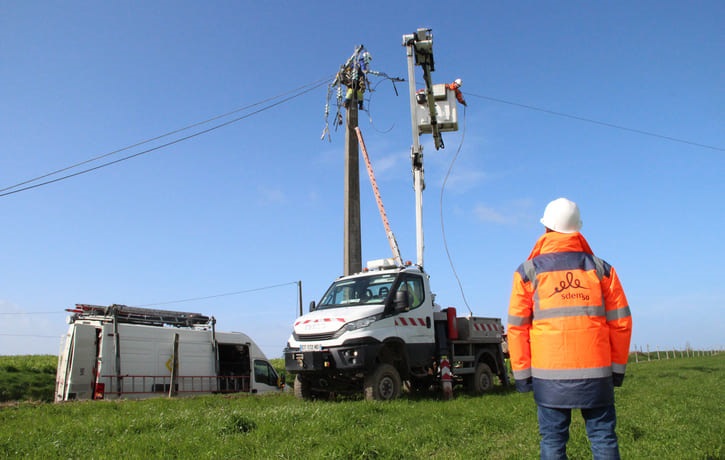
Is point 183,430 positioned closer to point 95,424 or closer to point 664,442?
point 95,424

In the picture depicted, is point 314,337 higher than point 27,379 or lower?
higher

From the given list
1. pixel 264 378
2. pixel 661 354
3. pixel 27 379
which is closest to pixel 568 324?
pixel 264 378

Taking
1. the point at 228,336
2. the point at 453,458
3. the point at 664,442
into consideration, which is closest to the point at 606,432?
the point at 453,458

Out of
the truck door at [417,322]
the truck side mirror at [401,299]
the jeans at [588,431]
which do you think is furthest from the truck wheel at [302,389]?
the jeans at [588,431]

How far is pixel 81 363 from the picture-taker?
16938mm

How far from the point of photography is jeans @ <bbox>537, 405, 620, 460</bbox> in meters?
3.72

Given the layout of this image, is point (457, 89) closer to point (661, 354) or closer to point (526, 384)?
point (526, 384)

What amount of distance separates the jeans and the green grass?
21555 mm

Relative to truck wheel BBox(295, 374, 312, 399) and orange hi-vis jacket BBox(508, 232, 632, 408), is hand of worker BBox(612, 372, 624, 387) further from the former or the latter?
truck wheel BBox(295, 374, 312, 399)

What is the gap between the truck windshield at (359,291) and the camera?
11500 millimetres

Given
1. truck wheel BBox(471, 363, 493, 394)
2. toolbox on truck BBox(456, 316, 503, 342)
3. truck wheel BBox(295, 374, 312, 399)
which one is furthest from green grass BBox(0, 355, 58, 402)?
toolbox on truck BBox(456, 316, 503, 342)

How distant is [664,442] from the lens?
6.04 metres

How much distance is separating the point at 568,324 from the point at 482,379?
10468 mm

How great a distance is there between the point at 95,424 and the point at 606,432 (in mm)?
6926
